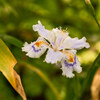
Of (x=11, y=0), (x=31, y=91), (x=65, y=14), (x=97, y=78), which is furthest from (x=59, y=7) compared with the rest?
(x=97, y=78)

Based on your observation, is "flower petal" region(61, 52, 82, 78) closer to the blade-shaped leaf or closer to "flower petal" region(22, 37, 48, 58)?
"flower petal" region(22, 37, 48, 58)

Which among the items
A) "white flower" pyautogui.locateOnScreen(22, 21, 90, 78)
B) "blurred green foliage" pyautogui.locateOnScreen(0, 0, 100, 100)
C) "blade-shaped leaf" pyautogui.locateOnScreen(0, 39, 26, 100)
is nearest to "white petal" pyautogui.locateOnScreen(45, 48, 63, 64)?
"white flower" pyautogui.locateOnScreen(22, 21, 90, 78)

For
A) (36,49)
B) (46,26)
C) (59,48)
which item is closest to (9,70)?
(36,49)

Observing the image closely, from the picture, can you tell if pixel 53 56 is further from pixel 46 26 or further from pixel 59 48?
pixel 46 26

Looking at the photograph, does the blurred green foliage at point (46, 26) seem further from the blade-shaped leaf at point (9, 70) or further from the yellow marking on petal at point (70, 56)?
the yellow marking on petal at point (70, 56)

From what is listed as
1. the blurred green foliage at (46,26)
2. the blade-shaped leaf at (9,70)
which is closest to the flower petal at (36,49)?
the blade-shaped leaf at (9,70)

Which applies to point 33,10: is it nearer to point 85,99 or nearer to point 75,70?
point 85,99
